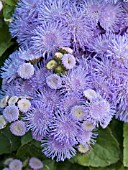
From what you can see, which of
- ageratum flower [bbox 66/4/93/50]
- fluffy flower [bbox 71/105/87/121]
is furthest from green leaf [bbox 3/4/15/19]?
fluffy flower [bbox 71/105/87/121]

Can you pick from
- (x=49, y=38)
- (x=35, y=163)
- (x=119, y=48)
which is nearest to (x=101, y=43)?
(x=119, y=48)

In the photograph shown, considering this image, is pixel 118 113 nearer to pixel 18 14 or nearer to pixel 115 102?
pixel 115 102

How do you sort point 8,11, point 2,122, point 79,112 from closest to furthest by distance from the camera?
point 79,112
point 2,122
point 8,11

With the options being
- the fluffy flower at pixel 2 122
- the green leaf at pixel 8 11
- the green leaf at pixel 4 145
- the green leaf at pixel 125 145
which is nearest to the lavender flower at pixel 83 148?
the green leaf at pixel 125 145

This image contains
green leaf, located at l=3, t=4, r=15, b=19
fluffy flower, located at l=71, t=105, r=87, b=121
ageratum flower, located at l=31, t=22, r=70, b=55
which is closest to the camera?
fluffy flower, located at l=71, t=105, r=87, b=121

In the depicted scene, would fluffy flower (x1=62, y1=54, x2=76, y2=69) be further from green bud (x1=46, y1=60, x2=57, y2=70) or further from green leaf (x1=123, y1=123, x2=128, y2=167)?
green leaf (x1=123, y1=123, x2=128, y2=167)

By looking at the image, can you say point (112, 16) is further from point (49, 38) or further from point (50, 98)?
point (50, 98)

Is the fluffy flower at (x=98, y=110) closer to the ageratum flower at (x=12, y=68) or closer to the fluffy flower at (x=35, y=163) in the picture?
the ageratum flower at (x=12, y=68)
